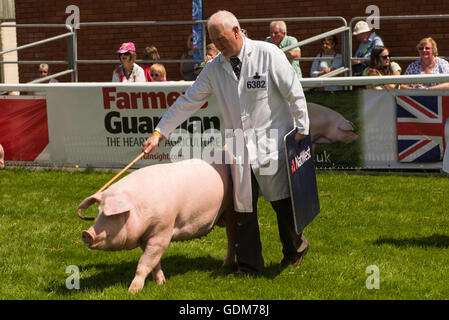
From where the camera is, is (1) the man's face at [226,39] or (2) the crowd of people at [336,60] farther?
(2) the crowd of people at [336,60]

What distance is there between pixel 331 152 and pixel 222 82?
489cm

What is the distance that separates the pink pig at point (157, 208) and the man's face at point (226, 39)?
0.93 m

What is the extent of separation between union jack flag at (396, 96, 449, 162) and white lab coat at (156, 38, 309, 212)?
15.1 ft

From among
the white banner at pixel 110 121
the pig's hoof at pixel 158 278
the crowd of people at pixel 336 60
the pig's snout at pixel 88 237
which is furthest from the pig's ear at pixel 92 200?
the white banner at pixel 110 121

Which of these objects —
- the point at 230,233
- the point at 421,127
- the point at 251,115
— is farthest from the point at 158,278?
the point at 421,127

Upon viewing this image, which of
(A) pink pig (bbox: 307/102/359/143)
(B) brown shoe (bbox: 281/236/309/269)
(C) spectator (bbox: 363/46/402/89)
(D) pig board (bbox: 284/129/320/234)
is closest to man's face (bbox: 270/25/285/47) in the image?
(C) spectator (bbox: 363/46/402/89)

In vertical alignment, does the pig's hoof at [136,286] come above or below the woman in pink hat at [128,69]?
below

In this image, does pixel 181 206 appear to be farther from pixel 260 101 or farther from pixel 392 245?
pixel 392 245

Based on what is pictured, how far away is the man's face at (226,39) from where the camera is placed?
18.5ft

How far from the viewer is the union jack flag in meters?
10.1

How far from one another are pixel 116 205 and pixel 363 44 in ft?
27.0

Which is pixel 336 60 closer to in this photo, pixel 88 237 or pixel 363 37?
pixel 363 37

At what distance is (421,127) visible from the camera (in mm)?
10227

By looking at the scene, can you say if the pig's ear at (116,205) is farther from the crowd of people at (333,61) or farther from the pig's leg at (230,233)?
the crowd of people at (333,61)
